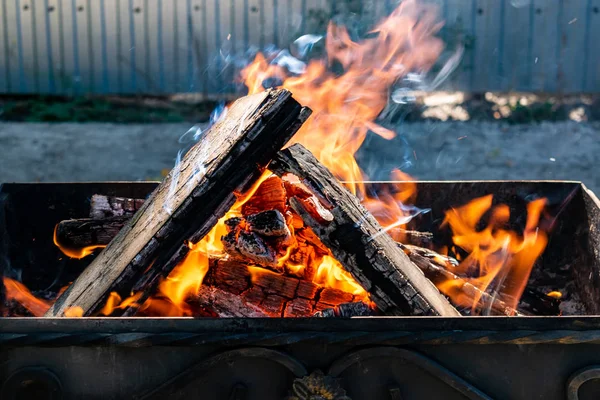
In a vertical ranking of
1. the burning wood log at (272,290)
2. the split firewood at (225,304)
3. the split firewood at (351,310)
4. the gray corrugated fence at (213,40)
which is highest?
the split firewood at (351,310)

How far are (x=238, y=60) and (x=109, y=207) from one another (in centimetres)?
541

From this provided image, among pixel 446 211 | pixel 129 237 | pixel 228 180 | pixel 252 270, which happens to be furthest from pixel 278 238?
pixel 446 211

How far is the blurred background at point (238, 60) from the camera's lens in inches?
280

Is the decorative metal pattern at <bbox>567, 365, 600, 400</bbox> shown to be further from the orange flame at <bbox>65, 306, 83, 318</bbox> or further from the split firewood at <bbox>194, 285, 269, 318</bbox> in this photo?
the orange flame at <bbox>65, 306, 83, 318</bbox>

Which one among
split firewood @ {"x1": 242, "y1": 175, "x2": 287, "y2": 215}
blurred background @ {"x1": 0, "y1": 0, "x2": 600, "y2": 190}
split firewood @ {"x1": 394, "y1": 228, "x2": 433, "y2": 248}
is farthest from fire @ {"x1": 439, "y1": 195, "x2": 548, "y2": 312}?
blurred background @ {"x1": 0, "y1": 0, "x2": 600, "y2": 190}

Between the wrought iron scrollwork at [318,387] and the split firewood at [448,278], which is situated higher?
the wrought iron scrollwork at [318,387]

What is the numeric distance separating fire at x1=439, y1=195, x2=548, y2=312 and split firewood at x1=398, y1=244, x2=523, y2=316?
26 millimetres

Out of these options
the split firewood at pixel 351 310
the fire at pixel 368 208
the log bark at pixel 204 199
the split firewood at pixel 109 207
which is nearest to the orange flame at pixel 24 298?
the fire at pixel 368 208

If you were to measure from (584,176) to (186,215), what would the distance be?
439cm

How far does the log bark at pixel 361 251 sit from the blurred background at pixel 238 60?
185 inches

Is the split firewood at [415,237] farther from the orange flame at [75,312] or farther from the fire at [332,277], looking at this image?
the orange flame at [75,312]

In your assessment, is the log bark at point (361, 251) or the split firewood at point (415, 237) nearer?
the log bark at point (361, 251)

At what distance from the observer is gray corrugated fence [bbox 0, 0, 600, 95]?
7.40 metres

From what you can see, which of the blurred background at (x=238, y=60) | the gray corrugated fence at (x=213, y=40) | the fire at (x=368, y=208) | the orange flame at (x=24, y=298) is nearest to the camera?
the fire at (x=368, y=208)
